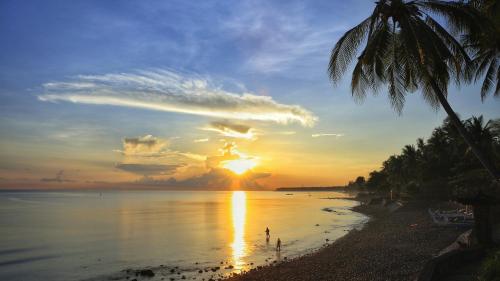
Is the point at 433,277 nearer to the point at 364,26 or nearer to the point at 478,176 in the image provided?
the point at 364,26

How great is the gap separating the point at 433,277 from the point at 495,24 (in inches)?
334

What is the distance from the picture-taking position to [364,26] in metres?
13.8

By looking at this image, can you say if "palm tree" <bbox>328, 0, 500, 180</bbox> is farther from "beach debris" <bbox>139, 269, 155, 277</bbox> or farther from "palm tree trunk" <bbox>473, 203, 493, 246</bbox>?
"beach debris" <bbox>139, 269, 155, 277</bbox>

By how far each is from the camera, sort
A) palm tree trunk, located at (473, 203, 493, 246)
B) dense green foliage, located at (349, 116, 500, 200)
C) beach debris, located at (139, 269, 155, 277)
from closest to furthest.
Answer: palm tree trunk, located at (473, 203, 493, 246), beach debris, located at (139, 269, 155, 277), dense green foliage, located at (349, 116, 500, 200)

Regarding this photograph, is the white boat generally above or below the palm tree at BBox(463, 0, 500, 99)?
below

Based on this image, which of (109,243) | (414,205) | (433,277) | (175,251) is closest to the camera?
(433,277)

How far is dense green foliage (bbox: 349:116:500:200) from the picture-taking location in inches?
1630

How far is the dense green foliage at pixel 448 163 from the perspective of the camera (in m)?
41.4

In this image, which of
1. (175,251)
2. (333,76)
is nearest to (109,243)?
(175,251)

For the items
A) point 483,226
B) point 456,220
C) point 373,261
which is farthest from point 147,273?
point 456,220

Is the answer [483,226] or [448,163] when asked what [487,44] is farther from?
[448,163]

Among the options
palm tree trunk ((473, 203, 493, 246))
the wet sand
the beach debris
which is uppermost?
palm tree trunk ((473, 203, 493, 246))

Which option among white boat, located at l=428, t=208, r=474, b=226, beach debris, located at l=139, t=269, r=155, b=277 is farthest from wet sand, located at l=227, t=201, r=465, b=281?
beach debris, located at l=139, t=269, r=155, b=277

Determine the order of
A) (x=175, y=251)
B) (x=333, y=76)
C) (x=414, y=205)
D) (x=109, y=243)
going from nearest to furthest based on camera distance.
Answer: (x=333, y=76), (x=175, y=251), (x=109, y=243), (x=414, y=205)
